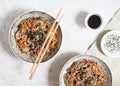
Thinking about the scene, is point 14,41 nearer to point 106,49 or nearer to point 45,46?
point 45,46

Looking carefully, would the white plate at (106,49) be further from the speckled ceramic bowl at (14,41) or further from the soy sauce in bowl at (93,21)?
the speckled ceramic bowl at (14,41)

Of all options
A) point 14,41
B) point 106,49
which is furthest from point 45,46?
point 106,49

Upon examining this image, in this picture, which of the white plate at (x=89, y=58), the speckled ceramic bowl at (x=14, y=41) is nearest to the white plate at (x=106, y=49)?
the white plate at (x=89, y=58)

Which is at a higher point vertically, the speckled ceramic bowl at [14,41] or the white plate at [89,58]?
the speckled ceramic bowl at [14,41]

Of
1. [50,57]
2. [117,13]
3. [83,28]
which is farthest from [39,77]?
[117,13]

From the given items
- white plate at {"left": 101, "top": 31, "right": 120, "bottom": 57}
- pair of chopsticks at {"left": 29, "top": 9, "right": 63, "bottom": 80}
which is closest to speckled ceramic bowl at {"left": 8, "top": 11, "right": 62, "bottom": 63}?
pair of chopsticks at {"left": 29, "top": 9, "right": 63, "bottom": 80}

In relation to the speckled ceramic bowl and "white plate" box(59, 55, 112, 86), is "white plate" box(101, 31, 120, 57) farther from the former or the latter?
the speckled ceramic bowl

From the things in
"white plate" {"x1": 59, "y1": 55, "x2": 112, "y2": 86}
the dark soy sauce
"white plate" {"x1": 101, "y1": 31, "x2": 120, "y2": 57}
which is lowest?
"white plate" {"x1": 59, "y1": 55, "x2": 112, "y2": 86}

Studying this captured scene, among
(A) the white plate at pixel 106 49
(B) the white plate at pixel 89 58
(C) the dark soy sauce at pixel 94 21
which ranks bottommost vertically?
(B) the white plate at pixel 89 58
